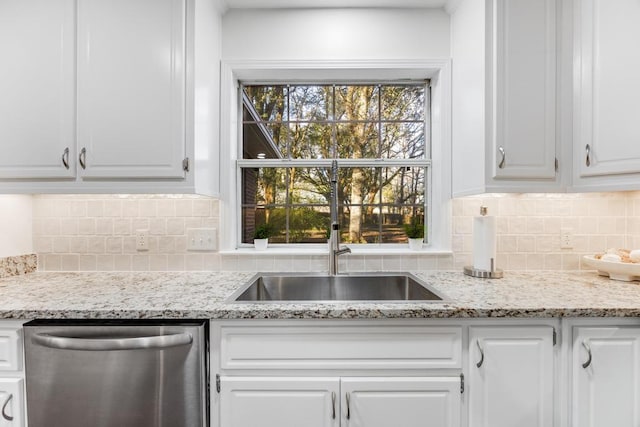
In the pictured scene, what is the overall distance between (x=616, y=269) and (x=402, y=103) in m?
1.43

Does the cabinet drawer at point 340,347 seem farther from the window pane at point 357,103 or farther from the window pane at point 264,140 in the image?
the window pane at point 357,103

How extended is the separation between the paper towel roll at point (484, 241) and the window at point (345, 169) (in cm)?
38

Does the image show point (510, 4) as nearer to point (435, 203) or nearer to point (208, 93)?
point (435, 203)

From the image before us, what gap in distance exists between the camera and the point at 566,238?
5.99ft

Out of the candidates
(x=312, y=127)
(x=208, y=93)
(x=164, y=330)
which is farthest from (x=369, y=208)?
(x=164, y=330)

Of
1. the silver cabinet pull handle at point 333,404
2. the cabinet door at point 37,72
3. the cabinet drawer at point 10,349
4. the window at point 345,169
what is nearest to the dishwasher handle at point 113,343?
the cabinet drawer at point 10,349

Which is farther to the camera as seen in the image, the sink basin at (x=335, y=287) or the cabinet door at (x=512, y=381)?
the sink basin at (x=335, y=287)

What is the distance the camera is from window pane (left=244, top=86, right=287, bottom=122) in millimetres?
2033

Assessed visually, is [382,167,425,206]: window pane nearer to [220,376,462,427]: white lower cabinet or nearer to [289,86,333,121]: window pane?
[289,86,333,121]: window pane

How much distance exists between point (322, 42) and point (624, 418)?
85.7 inches

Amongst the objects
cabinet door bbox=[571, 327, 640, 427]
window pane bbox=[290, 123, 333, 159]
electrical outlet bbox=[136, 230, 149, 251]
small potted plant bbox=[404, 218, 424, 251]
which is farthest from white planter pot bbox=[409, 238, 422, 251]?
electrical outlet bbox=[136, 230, 149, 251]

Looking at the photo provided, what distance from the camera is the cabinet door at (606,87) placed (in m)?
1.40

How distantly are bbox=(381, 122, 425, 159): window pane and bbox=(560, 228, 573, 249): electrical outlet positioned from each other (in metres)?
0.91

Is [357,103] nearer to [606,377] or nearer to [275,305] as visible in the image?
[275,305]
